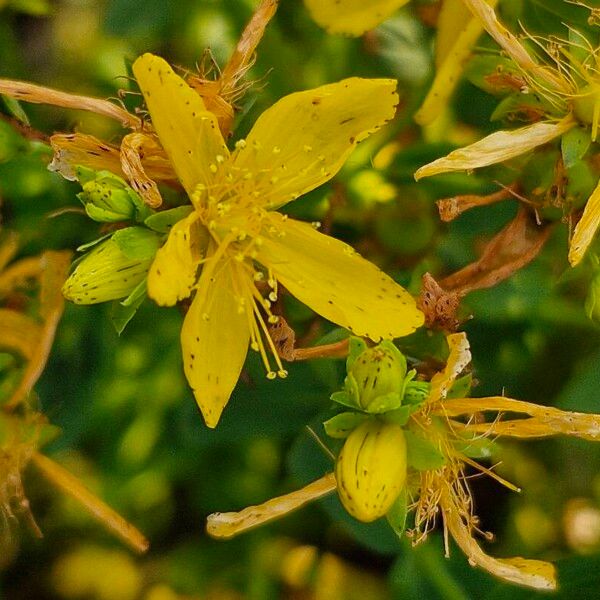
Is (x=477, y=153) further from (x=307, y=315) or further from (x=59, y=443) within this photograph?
(x=59, y=443)

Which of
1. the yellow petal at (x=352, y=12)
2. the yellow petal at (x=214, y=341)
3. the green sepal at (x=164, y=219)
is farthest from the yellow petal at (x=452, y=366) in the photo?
the yellow petal at (x=352, y=12)

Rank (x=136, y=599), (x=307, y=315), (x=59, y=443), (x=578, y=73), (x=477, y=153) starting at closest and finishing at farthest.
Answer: (x=477, y=153)
(x=578, y=73)
(x=307, y=315)
(x=59, y=443)
(x=136, y=599)

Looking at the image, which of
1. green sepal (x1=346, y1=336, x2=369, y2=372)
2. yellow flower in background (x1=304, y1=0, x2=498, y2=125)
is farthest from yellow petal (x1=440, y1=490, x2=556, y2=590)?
yellow flower in background (x1=304, y1=0, x2=498, y2=125)

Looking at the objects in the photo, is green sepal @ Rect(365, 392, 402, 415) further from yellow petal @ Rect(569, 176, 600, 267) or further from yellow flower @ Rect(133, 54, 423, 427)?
yellow petal @ Rect(569, 176, 600, 267)

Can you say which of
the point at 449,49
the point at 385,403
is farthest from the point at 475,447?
the point at 449,49

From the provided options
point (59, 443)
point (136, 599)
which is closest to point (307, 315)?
point (59, 443)

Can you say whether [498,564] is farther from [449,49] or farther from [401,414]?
[449,49]

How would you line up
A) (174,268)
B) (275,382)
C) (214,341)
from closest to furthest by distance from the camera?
(174,268), (214,341), (275,382)
